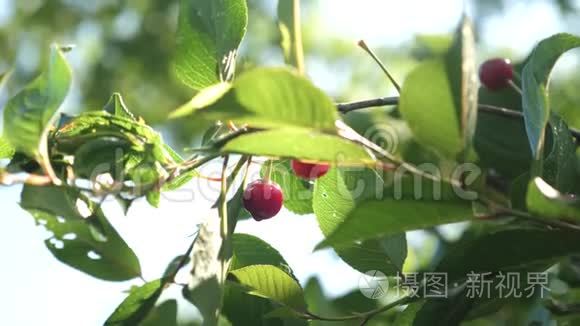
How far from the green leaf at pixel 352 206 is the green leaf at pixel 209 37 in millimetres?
174

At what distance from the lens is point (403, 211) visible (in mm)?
750

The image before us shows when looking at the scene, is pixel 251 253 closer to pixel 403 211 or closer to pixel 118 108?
pixel 118 108

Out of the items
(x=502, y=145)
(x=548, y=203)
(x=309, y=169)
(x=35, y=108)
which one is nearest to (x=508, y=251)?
(x=548, y=203)

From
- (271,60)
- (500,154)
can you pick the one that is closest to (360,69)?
(271,60)

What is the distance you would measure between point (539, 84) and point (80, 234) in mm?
458

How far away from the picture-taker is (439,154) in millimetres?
732

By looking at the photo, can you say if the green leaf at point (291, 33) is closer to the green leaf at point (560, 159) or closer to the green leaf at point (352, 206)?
the green leaf at point (352, 206)

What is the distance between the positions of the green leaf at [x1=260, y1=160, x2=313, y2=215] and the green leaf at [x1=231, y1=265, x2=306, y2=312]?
0.17 metres

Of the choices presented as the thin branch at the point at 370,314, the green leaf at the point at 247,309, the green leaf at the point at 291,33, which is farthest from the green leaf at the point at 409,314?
the green leaf at the point at 291,33

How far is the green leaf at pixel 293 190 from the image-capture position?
3.80ft

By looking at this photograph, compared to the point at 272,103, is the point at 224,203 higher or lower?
lower

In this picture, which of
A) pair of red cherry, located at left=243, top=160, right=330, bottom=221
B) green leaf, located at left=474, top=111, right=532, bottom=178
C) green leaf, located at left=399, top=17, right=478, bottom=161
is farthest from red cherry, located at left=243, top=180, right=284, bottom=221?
green leaf, located at left=474, top=111, right=532, bottom=178

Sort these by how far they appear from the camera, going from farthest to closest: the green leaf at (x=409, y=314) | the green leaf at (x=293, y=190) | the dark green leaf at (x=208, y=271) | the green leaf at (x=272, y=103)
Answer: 1. the green leaf at (x=293, y=190)
2. the green leaf at (x=409, y=314)
3. the dark green leaf at (x=208, y=271)
4. the green leaf at (x=272, y=103)

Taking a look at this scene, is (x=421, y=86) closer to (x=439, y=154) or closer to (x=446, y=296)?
(x=439, y=154)
